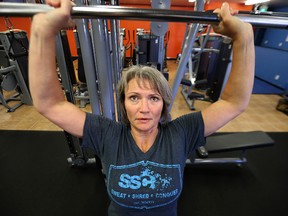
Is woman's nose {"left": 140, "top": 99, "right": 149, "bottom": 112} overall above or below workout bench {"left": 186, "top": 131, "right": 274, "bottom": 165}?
above

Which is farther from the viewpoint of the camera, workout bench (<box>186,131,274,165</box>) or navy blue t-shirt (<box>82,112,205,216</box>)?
workout bench (<box>186,131,274,165</box>)

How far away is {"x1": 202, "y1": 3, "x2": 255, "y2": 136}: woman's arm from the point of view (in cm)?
67

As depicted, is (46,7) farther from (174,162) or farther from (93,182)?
(93,182)

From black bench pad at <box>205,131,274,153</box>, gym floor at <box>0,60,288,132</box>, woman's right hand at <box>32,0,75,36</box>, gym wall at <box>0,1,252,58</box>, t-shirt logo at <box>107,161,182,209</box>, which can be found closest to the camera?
woman's right hand at <box>32,0,75,36</box>

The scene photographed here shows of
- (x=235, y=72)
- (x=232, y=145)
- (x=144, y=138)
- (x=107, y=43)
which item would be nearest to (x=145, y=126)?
(x=144, y=138)

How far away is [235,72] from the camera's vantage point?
0.74m

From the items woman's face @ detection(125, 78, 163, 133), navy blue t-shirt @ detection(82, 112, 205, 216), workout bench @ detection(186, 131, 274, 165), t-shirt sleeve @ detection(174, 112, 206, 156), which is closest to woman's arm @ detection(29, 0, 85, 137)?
navy blue t-shirt @ detection(82, 112, 205, 216)

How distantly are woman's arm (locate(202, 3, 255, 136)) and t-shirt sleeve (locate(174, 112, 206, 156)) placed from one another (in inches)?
1.1

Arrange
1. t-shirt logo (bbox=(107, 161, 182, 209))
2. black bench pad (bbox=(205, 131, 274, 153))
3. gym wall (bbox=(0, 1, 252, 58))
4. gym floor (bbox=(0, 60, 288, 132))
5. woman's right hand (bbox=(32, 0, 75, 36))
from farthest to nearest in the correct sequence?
gym wall (bbox=(0, 1, 252, 58)), gym floor (bbox=(0, 60, 288, 132)), black bench pad (bbox=(205, 131, 274, 153)), t-shirt logo (bbox=(107, 161, 182, 209)), woman's right hand (bbox=(32, 0, 75, 36))

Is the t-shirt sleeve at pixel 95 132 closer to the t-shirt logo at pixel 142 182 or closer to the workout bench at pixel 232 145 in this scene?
the t-shirt logo at pixel 142 182

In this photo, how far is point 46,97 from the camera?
0.68 meters

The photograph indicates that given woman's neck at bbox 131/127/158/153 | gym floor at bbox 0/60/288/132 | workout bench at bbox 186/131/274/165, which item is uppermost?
woman's neck at bbox 131/127/158/153

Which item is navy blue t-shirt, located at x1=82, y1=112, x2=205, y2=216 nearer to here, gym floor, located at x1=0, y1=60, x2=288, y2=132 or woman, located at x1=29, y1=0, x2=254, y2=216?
woman, located at x1=29, y1=0, x2=254, y2=216

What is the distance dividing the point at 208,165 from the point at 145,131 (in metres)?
1.54
